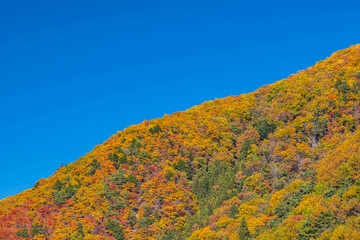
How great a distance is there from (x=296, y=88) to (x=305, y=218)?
40.6 meters

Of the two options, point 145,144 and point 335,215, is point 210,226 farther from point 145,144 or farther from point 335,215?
point 145,144

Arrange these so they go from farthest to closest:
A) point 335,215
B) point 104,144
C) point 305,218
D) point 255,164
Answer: point 104,144
point 255,164
point 305,218
point 335,215

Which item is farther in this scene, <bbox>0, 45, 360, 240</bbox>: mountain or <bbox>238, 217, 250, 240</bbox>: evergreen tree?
<bbox>0, 45, 360, 240</bbox>: mountain

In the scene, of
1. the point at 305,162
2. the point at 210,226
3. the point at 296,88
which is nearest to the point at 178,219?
the point at 210,226

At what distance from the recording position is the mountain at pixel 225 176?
5738 cm

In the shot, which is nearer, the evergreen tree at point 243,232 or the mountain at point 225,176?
the evergreen tree at point 243,232

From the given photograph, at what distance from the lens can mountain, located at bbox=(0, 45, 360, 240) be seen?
188 ft

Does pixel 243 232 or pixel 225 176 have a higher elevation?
pixel 225 176

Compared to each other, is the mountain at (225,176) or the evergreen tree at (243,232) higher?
the mountain at (225,176)

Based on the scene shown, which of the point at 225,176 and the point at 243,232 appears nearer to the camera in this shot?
the point at 243,232

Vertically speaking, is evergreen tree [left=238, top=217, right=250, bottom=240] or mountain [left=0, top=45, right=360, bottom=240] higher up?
mountain [left=0, top=45, right=360, bottom=240]

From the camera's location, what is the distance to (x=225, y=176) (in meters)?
78.2

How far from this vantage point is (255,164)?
75.9 m

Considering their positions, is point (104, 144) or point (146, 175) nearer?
point (146, 175)
